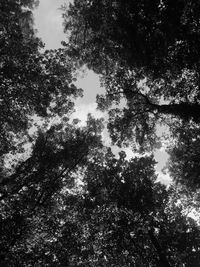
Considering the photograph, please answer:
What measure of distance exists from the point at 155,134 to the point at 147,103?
398cm

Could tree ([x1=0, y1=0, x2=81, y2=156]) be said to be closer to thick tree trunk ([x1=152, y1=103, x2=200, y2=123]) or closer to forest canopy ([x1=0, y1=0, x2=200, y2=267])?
forest canopy ([x1=0, y1=0, x2=200, y2=267])

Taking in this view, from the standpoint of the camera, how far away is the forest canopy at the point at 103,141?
684 inches

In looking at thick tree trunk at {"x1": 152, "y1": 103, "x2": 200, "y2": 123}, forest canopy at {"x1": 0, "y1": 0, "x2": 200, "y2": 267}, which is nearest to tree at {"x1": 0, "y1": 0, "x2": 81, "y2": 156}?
forest canopy at {"x1": 0, "y1": 0, "x2": 200, "y2": 267}

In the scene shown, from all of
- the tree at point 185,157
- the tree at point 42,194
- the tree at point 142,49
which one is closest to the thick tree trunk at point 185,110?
the tree at point 142,49

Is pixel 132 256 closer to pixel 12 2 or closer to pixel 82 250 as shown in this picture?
pixel 82 250

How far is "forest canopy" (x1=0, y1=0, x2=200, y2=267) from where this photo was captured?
57.0 feet

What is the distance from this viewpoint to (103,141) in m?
27.5

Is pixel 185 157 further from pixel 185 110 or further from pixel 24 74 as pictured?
pixel 24 74

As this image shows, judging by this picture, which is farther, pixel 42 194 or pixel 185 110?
pixel 42 194

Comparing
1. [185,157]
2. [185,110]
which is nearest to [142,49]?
[185,110]

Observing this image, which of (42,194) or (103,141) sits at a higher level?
(103,141)

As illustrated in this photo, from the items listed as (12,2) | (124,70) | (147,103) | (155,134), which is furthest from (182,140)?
(12,2)

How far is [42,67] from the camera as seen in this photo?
18547 mm

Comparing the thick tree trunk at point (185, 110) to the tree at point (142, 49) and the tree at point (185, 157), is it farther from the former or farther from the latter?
the tree at point (185, 157)
